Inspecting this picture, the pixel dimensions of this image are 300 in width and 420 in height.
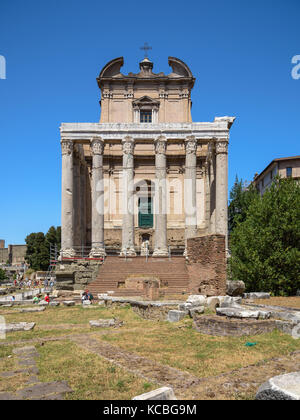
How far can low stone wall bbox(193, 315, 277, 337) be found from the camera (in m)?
9.93

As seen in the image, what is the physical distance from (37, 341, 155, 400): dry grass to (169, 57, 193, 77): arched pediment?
33.0m

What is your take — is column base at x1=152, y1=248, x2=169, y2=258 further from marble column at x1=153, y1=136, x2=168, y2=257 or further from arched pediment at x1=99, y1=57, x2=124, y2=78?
arched pediment at x1=99, y1=57, x2=124, y2=78

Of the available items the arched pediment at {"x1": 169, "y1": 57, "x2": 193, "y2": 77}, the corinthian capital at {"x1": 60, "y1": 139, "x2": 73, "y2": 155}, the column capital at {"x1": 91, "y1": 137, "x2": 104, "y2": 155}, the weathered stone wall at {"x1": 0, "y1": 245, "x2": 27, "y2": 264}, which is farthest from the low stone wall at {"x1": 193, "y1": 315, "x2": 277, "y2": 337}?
the weathered stone wall at {"x1": 0, "y1": 245, "x2": 27, "y2": 264}

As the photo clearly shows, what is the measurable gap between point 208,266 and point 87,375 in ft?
35.3

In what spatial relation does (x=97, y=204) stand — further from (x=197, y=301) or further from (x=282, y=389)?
(x=282, y=389)

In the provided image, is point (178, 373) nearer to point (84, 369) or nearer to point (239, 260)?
point (84, 369)

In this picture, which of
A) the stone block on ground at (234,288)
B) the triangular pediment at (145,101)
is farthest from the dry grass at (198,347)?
the triangular pediment at (145,101)

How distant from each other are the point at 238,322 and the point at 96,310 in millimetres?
8596

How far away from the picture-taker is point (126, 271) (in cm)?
2502

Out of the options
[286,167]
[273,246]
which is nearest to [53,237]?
[286,167]

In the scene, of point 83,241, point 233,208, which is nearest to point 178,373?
point 83,241

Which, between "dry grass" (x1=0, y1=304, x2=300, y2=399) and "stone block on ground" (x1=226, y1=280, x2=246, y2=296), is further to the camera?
"stone block on ground" (x1=226, y1=280, x2=246, y2=296)

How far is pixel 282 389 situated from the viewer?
463 cm

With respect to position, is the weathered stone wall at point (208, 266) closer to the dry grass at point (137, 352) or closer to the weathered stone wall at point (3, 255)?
the dry grass at point (137, 352)
